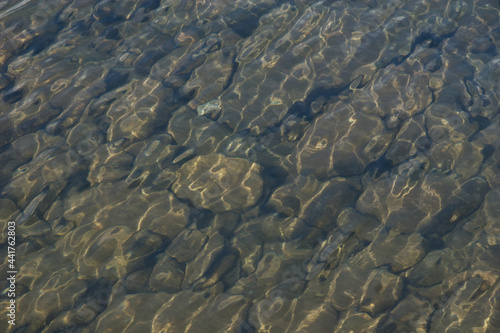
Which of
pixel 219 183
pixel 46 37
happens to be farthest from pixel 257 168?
pixel 46 37

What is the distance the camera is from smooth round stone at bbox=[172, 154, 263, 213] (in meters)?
5.38

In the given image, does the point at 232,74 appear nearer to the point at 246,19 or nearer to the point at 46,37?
the point at 246,19

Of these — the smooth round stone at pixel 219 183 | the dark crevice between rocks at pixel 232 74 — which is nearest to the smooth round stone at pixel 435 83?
the smooth round stone at pixel 219 183

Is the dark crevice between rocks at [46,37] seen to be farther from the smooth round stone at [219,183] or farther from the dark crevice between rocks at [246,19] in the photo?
the smooth round stone at [219,183]

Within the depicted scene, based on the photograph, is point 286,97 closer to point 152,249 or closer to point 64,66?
point 152,249

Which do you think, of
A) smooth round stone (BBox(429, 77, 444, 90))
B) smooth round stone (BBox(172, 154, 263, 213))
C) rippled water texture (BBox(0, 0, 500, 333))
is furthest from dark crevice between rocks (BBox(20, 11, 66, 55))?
smooth round stone (BBox(429, 77, 444, 90))

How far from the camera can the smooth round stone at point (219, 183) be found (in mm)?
5375

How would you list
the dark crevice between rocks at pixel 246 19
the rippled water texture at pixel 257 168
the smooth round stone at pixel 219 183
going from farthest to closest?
1. the dark crevice between rocks at pixel 246 19
2. the smooth round stone at pixel 219 183
3. the rippled water texture at pixel 257 168

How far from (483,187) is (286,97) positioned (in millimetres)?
3149

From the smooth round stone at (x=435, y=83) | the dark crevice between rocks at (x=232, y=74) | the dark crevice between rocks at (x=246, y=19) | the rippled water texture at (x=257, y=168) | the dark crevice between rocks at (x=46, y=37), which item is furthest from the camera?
the dark crevice between rocks at (x=46, y=37)

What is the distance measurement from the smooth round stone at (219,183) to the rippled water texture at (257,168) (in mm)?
29

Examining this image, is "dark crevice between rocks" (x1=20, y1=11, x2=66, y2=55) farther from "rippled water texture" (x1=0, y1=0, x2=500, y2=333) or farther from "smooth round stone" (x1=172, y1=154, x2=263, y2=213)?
"smooth round stone" (x1=172, y1=154, x2=263, y2=213)

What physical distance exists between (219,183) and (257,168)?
0.59 m

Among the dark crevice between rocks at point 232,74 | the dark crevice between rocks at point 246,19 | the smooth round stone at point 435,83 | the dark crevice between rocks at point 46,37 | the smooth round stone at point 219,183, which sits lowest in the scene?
the smooth round stone at point 435,83
